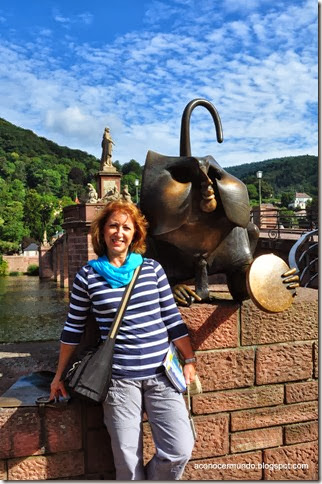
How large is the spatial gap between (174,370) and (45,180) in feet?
285

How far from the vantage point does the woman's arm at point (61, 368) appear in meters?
2.14

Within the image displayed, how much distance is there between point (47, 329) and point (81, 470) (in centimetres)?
1178

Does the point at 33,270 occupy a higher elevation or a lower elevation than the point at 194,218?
lower

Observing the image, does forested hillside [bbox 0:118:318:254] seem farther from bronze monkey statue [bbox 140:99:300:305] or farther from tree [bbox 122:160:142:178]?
bronze monkey statue [bbox 140:99:300:305]

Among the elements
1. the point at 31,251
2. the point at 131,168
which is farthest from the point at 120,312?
the point at 131,168

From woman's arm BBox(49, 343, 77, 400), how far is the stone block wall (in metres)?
0.13

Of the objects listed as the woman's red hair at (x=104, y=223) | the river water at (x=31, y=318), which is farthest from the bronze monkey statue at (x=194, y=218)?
the river water at (x=31, y=318)

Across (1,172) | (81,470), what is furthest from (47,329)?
(1,172)

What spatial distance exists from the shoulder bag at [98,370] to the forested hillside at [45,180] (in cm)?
5357

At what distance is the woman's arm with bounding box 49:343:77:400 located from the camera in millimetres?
2145

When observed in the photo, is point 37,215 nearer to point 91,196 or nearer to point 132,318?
point 91,196

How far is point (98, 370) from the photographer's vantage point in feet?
6.45

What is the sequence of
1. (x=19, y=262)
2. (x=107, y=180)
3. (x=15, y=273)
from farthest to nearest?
(x=19, y=262)
(x=15, y=273)
(x=107, y=180)

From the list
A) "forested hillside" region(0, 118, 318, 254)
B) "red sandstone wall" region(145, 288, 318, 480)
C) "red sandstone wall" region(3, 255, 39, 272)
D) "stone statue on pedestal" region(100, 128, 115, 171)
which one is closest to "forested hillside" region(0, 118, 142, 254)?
"forested hillside" region(0, 118, 318, 254)
